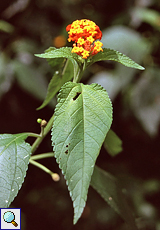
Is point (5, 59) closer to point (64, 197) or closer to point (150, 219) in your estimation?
point (64, 197)

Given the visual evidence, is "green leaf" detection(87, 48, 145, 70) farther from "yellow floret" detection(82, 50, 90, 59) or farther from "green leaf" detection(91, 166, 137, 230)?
"green leaf" detection(91, 166, 137, 230)

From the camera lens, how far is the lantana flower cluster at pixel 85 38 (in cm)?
83

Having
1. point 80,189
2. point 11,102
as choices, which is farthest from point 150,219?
point 80,189

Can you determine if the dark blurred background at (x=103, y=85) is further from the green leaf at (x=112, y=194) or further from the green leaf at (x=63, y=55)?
the green leaf at (x=63, y=55)

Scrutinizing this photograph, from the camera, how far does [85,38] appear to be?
873 millimetres

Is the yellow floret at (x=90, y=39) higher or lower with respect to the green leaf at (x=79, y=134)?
higher

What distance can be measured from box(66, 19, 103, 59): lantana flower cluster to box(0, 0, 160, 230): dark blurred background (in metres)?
0.93

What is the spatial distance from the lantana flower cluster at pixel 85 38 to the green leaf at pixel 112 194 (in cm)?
53

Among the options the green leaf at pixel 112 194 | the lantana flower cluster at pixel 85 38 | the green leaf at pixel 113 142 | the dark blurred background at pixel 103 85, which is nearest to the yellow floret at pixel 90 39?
the lantana flower cluster at pixel 85 38

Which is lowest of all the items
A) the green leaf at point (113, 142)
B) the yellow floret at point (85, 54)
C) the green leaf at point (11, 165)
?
the green leaf at point (113, 142)

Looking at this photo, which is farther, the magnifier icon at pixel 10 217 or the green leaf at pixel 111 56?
the magnifier icon at pixel 10 217

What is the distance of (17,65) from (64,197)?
3.57ft

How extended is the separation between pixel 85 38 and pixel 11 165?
1.45ft

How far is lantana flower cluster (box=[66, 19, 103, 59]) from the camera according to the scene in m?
0.83
